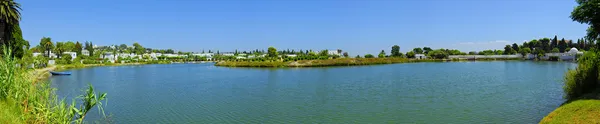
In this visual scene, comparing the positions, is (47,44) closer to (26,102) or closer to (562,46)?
(26,102)

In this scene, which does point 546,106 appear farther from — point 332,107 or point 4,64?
point 4,64

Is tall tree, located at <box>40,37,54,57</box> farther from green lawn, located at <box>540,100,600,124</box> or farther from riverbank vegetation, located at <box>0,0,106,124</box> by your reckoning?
green lawn, located at <box>540,100,600,124</box>

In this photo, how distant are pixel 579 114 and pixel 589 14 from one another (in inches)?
317

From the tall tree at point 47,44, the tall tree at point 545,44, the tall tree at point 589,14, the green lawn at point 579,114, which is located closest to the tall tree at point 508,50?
the tall tree at point 545,44

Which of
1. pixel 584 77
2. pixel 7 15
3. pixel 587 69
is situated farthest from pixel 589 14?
pixel 7 15

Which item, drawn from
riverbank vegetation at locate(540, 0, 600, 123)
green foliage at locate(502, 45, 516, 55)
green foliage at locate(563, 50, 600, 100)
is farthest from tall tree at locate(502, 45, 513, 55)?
green foliage at locate(563, 50, 600, 100)

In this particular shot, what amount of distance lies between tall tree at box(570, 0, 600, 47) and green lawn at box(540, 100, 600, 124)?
5.87 m

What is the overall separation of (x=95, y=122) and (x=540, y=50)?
136 meters

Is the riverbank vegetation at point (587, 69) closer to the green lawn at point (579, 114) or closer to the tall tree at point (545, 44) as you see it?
the green lawn at point (579, 114)

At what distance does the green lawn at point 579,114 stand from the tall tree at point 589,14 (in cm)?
587

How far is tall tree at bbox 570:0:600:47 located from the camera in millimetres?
15562

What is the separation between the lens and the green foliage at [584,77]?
15781mm

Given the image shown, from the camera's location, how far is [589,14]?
52.5 feet

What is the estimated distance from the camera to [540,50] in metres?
114
